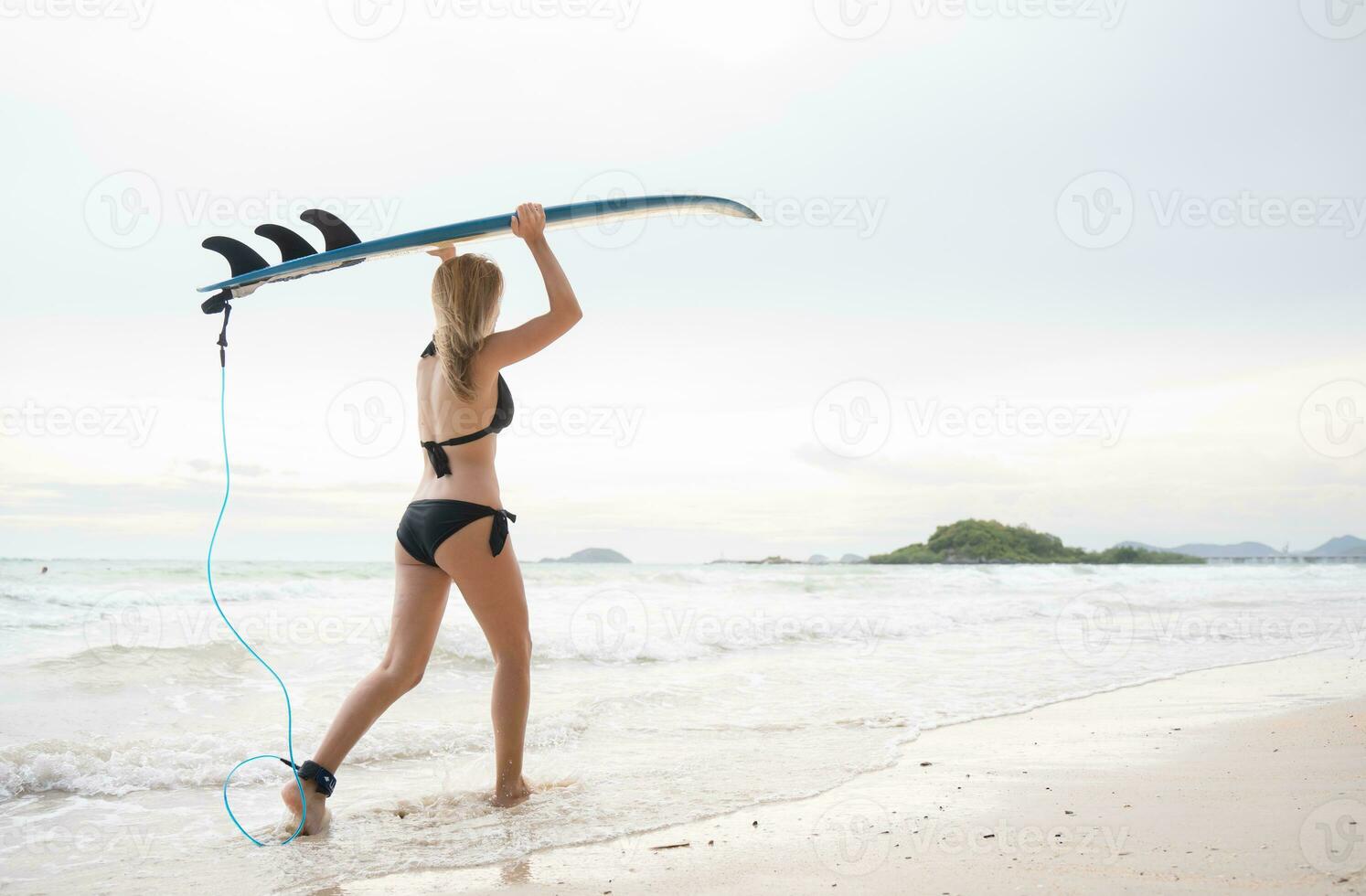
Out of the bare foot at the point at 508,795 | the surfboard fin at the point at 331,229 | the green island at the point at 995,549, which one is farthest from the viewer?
the green island at the point at 995,549

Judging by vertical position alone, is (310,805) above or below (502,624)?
below

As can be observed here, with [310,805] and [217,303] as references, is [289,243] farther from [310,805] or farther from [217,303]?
[310,805]

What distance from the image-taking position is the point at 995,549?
41812 mm

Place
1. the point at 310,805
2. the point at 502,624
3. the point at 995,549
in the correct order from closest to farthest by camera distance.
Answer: the point at 310,805, the point at 502,624, the point at 995,549

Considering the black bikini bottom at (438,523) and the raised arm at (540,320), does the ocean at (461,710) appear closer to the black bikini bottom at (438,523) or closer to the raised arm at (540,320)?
the black bikini bottom at (438,523)

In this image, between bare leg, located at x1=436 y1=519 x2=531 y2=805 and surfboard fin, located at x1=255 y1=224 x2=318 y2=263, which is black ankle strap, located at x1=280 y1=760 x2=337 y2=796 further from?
surfboard fin, located at x1=255 y1=224 x2=318 y2=263

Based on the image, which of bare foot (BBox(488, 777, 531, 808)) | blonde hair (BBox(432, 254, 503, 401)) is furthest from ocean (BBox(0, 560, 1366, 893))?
blonde hair (BBox(432, 254, 503, 401))

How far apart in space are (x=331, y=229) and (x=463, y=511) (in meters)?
1.20

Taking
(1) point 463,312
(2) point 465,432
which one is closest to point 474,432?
(2) point 465,432

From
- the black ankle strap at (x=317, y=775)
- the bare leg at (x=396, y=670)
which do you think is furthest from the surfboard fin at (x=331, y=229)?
the black ankle strap at (x=317, y=775)

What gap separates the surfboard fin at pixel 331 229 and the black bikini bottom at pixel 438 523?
102 cm

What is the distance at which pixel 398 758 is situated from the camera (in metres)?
4.04

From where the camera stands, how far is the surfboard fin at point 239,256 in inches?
130

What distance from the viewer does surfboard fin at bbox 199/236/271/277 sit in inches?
130
